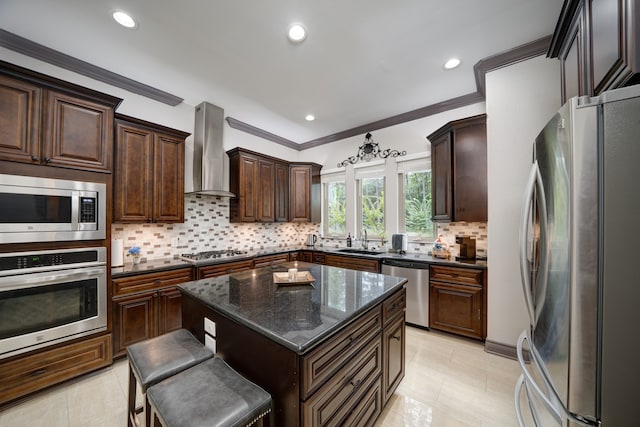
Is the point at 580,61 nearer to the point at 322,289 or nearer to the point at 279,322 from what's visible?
the point at 322,289

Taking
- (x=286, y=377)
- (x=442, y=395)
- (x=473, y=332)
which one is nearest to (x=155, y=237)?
(x=286, y=377)

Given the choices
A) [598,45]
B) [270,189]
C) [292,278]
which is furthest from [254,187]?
[598,45]

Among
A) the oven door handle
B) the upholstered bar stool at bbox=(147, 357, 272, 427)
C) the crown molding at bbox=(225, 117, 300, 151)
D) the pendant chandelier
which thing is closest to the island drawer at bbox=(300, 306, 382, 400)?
the upholstered bar stool at bbox=(147, 357, 272, 427)

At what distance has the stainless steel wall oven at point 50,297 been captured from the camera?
1699 millimetres

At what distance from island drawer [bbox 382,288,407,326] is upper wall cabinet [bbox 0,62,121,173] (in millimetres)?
2694

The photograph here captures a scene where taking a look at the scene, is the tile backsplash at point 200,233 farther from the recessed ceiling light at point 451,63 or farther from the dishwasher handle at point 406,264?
the recessed ceiling light at point 451,63

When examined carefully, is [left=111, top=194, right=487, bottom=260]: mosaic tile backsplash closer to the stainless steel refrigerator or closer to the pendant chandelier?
the pendant chandelier

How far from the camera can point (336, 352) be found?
1123 millimetres

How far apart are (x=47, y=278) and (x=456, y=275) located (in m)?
3.86

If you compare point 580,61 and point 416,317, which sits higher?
point 580,61

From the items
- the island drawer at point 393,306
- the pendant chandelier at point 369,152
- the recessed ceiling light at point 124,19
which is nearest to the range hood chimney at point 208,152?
the recessed ceiling light at point 124,19

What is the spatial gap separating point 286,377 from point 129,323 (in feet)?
7.22

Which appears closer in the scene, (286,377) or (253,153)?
(286,377)

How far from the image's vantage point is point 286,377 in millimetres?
983
